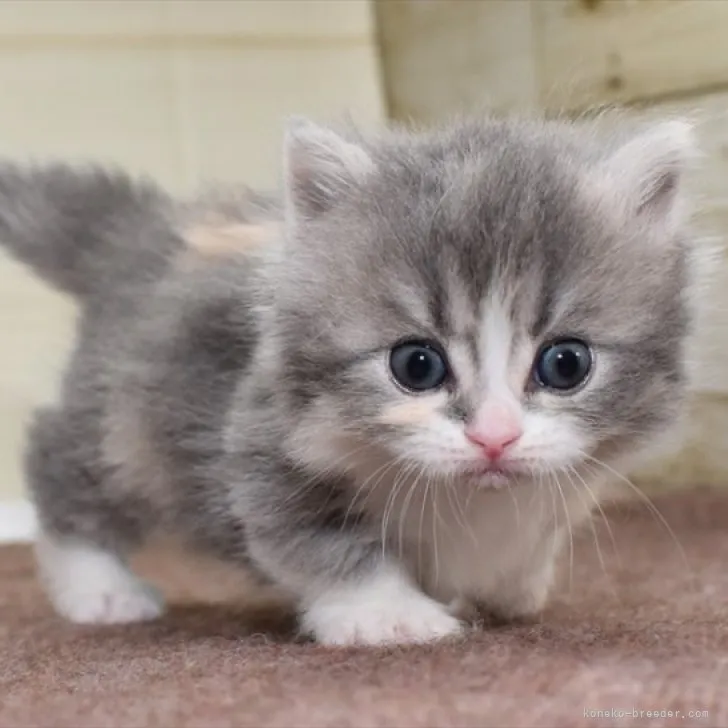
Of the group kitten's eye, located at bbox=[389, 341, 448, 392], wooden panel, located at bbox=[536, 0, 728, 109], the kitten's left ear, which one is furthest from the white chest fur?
wooden panel, located at bbox=[536, 0, 728, 109]

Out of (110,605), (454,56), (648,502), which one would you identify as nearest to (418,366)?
(648,502)

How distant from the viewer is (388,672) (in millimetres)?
1096

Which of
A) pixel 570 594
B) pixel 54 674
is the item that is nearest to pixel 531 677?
pixel 54 674

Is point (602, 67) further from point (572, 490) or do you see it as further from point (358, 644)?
point (358, 644)

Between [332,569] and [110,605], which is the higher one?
[332,569]

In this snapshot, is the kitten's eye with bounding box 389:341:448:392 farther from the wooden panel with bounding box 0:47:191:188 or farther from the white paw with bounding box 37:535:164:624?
the wooden panel with bounding box 0:47:191:188

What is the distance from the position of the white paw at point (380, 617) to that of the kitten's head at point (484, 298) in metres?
0.14

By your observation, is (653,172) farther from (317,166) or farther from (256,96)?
(256,96)

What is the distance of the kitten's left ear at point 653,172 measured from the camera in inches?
51.2

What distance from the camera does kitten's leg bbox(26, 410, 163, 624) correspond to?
1.65 metres

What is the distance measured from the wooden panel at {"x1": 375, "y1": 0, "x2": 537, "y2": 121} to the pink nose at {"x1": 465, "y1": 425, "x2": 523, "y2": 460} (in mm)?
1368

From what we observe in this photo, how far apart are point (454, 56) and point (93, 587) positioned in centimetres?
144

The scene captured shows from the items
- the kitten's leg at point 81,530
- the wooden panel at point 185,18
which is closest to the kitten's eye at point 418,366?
the kitten's leg at point 81,530

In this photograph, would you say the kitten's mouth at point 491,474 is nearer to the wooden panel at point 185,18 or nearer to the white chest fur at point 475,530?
the white chest fur at point 475,530
